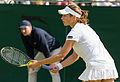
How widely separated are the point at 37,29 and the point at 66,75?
3.72ft

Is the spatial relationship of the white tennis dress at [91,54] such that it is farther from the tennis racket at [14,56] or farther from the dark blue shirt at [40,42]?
the dark blue shirt at [40,42]

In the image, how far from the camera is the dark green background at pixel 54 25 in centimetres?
625

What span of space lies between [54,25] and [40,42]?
2.02 feet

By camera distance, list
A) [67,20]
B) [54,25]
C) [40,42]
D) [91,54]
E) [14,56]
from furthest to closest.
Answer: [54,25] → [40,42] → [14,56] → [67,20] → [91,54]

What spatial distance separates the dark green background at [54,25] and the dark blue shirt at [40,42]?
28 cm

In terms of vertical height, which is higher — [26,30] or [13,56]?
[26,30]

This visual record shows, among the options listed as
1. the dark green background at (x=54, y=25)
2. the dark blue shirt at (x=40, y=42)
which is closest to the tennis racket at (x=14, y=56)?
the dark blue shirt at (x=40, y=42)

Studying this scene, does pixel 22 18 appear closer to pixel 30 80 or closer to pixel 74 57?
A: pixel 30 80

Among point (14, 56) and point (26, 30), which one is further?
point (26, 30)

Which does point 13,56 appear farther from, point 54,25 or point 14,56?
point 54,25

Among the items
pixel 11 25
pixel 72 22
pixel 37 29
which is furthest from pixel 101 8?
pixel 72 22

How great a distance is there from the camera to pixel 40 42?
230 inches

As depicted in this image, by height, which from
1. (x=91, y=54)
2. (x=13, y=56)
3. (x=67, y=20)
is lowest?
(x=13, y=56)

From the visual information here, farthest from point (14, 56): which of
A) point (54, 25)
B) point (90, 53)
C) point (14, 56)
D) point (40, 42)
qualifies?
point (90, 53)
